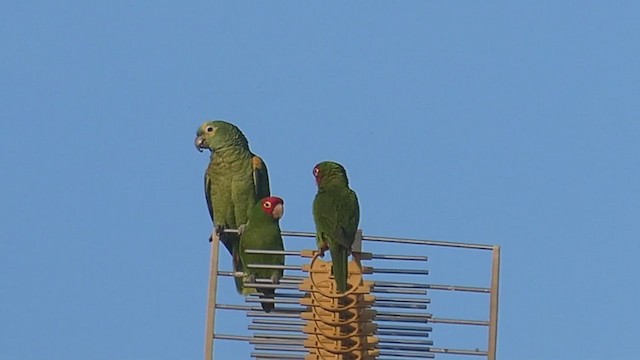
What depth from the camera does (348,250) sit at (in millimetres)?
8969

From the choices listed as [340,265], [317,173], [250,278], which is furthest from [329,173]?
[250,278]

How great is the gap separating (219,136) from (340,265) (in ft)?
10.4

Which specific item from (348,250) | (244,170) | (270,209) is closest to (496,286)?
(348,250)

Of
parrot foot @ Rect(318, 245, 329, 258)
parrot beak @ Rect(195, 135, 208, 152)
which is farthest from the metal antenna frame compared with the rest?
parrot beak @ Rect(195, 135, 208, 152)

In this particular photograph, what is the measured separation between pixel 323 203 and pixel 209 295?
146cm

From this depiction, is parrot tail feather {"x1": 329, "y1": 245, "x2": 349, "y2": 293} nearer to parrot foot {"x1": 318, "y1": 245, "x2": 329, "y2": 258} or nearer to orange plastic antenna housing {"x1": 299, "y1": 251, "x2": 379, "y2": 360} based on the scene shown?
orange plastic antenna housing {"x1": 299, "y1": 251, "x2": 379, "y2": 360}

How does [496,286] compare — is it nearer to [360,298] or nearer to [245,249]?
[360,298]

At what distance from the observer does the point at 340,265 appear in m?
8.77

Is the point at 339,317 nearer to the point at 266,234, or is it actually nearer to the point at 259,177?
the point at 266,234

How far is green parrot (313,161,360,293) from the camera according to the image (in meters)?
8.89

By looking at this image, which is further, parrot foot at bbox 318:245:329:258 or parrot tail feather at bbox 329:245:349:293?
parrot foot at bbox 318:245:329:258

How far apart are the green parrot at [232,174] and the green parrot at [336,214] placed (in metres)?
2.34

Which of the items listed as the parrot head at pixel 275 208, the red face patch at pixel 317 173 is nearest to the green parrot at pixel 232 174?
the parrot head at pixel 275 208

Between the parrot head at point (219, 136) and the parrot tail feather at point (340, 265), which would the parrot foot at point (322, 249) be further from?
the parrot head at point (219, 136)
